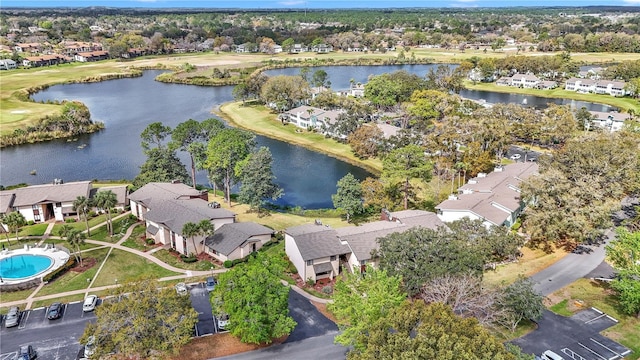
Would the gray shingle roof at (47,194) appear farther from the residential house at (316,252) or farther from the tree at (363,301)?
the tree at (363,301)

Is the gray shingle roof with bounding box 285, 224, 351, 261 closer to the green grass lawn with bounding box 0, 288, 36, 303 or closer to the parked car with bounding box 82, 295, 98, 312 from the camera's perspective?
the parked car with bounding box 82, 295, 98, 312

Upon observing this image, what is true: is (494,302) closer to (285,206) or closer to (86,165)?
(285,206)

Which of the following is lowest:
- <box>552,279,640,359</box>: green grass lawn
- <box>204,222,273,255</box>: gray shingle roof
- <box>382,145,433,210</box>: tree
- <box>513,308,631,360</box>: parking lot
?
<box>552,279,640,359</box>: green grass lawn

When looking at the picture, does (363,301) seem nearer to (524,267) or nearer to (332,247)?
(332,247)

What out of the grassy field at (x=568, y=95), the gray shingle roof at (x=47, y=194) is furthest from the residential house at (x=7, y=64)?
the grassy field at (x=568, y=95)

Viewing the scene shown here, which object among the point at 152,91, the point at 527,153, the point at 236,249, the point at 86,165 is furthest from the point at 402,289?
the point at 152,91

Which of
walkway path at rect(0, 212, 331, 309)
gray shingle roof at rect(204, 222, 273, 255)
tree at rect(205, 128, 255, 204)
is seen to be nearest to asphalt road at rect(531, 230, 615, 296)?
walkway path at rect(0, 212, 331, 309)
